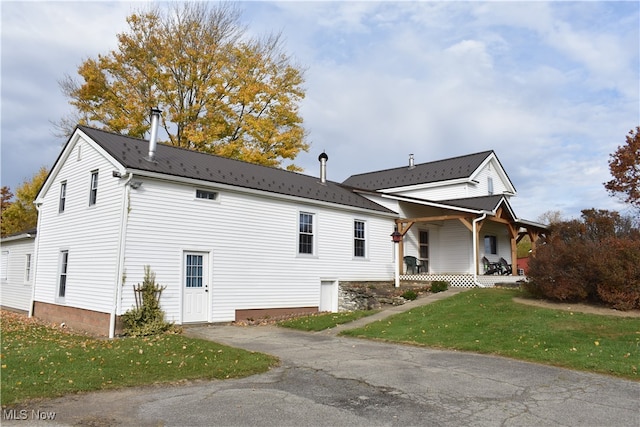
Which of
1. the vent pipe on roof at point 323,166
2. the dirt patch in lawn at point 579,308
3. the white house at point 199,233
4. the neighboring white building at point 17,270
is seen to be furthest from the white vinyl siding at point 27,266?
the dirt patch in lawn at point 579,308

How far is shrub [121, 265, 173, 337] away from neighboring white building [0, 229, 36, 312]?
9417 millimetres

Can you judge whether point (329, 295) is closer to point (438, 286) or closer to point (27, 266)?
point (438, 286)

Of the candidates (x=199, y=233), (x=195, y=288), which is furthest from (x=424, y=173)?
(x=195, y=288)

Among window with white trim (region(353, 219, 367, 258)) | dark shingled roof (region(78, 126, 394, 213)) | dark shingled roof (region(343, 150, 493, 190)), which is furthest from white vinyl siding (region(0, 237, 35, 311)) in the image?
dark shingled roof (region(343, 150, 493, 190))

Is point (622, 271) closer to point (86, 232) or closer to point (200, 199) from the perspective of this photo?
point (200, 199)

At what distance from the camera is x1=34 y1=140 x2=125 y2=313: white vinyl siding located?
1375cm

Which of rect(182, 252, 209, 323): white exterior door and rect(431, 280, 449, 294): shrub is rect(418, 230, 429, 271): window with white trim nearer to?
rect(431, 280, 449, 294): shrub

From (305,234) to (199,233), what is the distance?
481cm

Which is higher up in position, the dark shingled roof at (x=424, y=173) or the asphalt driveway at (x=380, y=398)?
the dark shingled roof at (x=424, y=173)

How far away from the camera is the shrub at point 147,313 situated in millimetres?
13023

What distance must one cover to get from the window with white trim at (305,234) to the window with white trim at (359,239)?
2642 mm

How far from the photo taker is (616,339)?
1082 cm

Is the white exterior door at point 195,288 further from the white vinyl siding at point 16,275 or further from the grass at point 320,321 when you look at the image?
the white vinyl siding at point 16,275

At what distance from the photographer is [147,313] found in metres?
13.3
